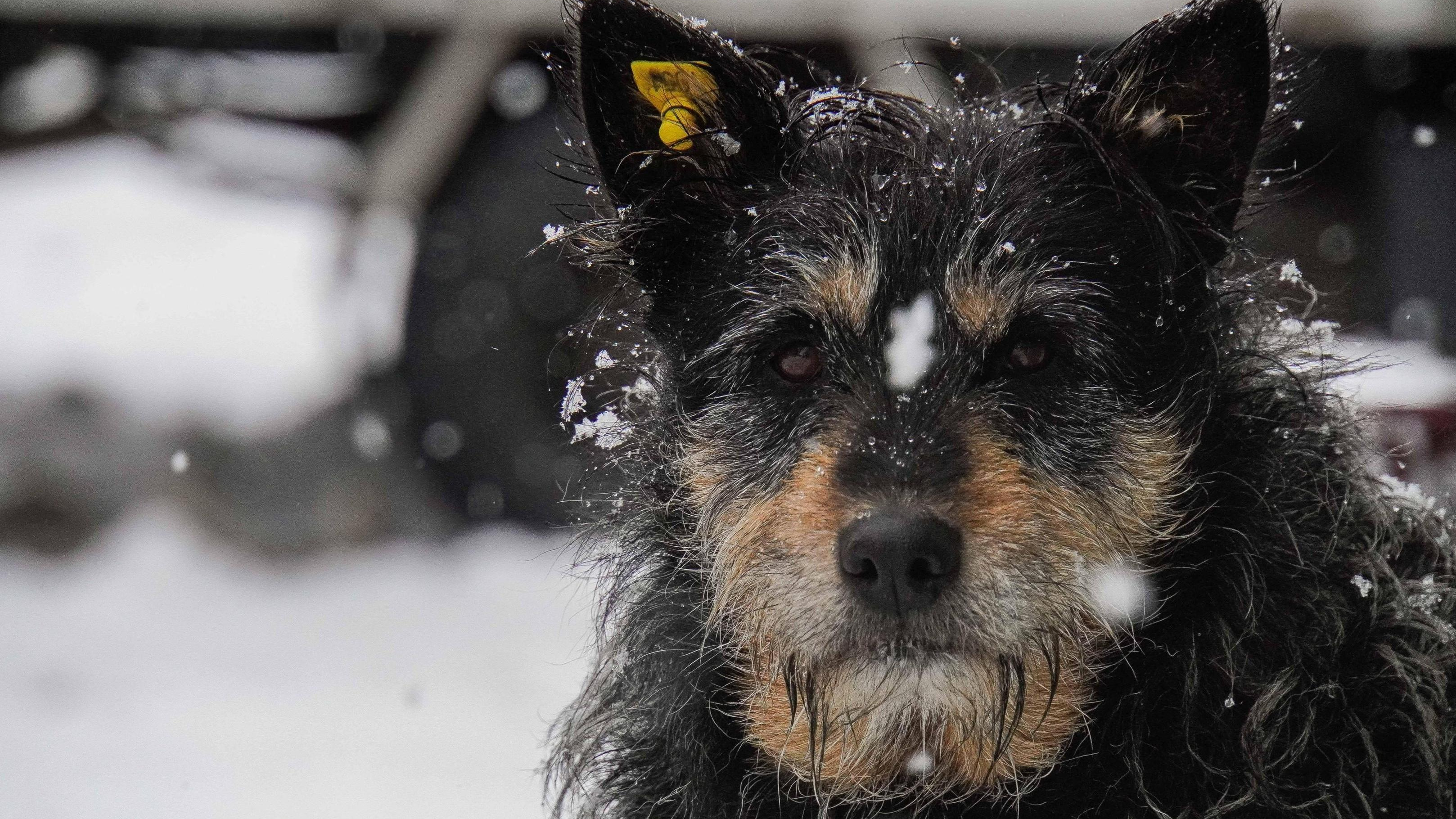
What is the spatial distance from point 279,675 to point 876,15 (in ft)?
11.9

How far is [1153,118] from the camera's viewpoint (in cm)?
242

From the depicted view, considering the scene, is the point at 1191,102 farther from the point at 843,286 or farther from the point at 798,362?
the point at 798,362

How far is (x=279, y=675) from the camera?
4840 mm

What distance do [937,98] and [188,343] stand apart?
16.3 ft

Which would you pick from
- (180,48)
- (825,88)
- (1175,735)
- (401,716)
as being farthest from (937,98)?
(180,48)

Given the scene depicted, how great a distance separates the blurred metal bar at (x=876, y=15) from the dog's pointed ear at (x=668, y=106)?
10.1 feet

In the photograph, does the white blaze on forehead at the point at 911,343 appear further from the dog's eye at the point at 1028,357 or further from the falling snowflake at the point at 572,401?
the falling snowflake at the point at 572,401

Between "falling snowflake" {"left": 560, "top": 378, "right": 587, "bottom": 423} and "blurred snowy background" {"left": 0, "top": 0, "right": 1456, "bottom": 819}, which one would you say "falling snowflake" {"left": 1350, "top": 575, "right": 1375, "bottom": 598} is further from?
"blurred snowy background" {"left": 0, "top": 0, "right": 1456, "bottom": 819}

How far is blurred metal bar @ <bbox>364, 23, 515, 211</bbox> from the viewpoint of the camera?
589 cm

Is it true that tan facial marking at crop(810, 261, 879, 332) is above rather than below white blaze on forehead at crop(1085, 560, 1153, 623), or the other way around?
above

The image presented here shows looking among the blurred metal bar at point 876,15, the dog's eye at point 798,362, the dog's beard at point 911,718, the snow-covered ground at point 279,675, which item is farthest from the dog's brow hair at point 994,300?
the blurred metal bar at point 876,15

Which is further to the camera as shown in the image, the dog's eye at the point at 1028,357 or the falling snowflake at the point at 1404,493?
the falling snowflake at the point at 1404,493

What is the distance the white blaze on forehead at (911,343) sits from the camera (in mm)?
2336

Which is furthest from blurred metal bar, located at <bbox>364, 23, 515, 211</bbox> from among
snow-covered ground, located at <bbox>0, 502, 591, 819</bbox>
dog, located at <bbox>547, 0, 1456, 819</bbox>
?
dog, located at <bbox>547, 0, 1456, 819</bbox>
